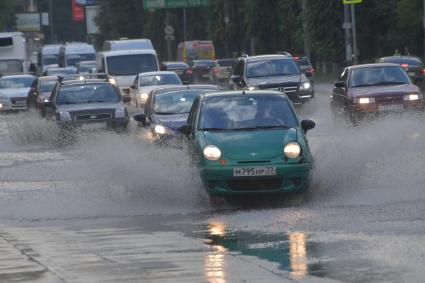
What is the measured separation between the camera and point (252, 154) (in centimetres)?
1589

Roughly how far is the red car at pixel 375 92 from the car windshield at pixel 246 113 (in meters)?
11.0

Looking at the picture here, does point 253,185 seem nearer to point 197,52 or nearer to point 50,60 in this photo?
point 50,60

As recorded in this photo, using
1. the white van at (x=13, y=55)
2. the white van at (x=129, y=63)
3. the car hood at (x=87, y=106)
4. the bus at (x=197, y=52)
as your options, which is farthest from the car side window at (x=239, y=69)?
the bus at (x=197, y=52)

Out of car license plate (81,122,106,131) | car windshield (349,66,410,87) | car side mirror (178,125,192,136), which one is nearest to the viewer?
car side mirror (178,125,192,136)

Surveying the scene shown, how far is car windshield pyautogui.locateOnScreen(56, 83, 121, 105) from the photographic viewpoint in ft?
99.0

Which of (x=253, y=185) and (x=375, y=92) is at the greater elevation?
(x=253, y=185)

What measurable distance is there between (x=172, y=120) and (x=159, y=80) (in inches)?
603

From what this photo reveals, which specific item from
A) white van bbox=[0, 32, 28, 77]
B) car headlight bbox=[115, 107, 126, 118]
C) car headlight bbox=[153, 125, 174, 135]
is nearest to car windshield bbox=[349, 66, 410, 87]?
car headlight bbox=[115, 107, 126, 118]

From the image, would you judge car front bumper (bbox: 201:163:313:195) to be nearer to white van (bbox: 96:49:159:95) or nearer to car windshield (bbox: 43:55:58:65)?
white van (bbox: 96:49:159:95)

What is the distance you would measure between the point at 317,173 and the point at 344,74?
1361cm

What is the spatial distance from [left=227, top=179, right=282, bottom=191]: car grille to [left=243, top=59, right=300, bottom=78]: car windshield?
21.3 m

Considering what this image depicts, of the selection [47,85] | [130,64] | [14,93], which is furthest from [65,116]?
[14,93]

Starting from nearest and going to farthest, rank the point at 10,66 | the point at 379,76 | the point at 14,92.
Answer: the point at 379,76
the point at 14,92
the point at 10,66

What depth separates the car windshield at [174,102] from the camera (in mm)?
24578
